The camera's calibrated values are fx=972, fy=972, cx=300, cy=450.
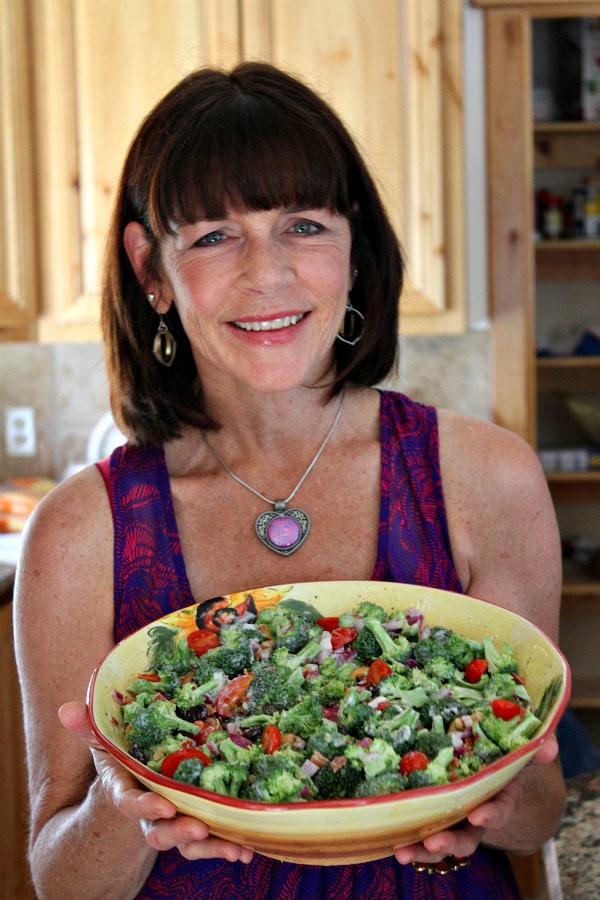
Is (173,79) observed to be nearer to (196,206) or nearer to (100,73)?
(100,73)

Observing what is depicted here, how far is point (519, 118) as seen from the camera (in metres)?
2.91

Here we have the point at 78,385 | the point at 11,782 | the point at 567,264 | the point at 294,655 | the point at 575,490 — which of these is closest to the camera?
the point at 294,655

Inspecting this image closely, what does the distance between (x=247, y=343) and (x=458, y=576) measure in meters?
0.40

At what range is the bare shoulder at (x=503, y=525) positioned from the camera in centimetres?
123

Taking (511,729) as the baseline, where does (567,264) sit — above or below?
above

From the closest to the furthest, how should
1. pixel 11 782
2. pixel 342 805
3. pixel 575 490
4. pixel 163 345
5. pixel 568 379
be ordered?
pixel 342 805
pixel 163 345
pixel 11 782
pixel 575 490
pixel 568 379

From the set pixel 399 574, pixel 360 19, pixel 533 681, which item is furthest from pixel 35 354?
pixel 533 681

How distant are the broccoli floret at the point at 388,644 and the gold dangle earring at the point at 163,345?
1.77 feet

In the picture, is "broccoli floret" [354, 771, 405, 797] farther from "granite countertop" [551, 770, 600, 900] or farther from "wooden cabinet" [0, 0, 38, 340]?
"wooden cabinet" [0, 0, 38, 340]

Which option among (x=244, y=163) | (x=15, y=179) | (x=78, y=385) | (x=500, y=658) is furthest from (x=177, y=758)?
(x=78, y=385)

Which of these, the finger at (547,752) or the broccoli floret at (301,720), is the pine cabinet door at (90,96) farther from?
the finger at (547,752)

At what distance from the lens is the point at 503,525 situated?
124 centimetres

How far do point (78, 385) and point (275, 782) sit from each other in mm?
2461

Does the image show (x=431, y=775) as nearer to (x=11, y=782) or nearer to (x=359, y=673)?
(x=359, y=673)
